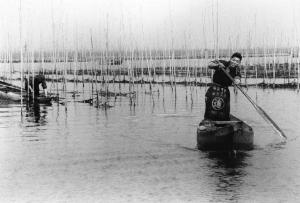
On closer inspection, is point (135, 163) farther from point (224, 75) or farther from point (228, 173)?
point (224, 75)

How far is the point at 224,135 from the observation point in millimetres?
10625

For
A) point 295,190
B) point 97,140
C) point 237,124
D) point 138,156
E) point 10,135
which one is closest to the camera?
point 295,190

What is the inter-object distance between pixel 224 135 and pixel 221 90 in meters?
1.08

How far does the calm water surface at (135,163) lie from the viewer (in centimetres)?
703

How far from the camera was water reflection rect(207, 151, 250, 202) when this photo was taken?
22.7 ft

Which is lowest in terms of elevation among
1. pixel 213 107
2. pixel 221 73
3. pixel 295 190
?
pixel 295 190

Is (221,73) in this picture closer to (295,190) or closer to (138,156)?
(138,156)

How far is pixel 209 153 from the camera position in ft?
33.3

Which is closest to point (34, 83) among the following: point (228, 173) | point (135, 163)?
point (135, 163)

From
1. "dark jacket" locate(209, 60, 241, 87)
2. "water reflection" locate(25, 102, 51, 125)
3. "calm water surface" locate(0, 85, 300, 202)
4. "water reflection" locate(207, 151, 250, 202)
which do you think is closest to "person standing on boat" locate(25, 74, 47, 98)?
"water reflection" locate(25, 102, 51, 125)

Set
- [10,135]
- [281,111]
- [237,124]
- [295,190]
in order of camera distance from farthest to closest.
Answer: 1. [281,111]
2. [10,135]
3. [237,124]
4. [295,190]

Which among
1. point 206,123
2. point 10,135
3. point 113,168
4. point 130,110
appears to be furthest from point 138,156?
point 130,110

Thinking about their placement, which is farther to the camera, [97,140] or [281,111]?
Result: [281,111]

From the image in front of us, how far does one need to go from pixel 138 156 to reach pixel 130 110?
941cm
